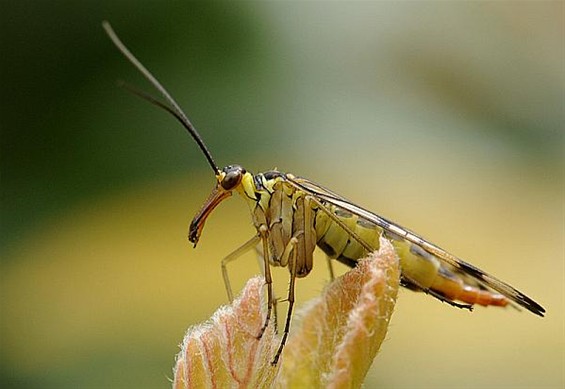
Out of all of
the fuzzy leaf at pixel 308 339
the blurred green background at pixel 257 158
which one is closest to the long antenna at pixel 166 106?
the fuzzy leaf at pixel 308 339

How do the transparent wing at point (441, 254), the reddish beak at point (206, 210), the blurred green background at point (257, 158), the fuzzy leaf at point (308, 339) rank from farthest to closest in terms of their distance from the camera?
the blurred green background at point (257, 158)
the reddish beak at point (206, 210)
the transparent wing at point (441, 254)
the fuzzy leaf at point (308, 339)

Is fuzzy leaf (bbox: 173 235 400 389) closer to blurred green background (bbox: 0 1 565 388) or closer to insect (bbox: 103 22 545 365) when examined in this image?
insect (bbox: 103 22 545 365)

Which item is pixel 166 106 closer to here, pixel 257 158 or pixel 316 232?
pixel 316 232

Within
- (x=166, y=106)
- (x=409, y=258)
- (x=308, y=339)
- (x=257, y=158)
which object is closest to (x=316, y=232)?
(x=409, y=258)

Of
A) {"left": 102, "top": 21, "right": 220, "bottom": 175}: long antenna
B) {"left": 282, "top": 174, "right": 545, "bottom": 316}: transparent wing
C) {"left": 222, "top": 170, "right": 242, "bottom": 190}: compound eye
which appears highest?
{"left": 102, "top": 21, "right": 220, "bottom": 175}: long antenna

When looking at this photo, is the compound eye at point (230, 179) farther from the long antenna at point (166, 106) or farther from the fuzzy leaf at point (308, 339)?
the fuzzy leaf at point (308, 339)

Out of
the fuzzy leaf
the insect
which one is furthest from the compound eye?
the fuzzy leaf
